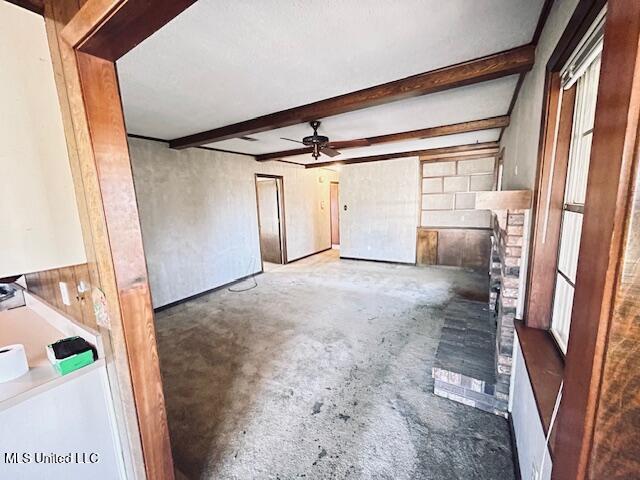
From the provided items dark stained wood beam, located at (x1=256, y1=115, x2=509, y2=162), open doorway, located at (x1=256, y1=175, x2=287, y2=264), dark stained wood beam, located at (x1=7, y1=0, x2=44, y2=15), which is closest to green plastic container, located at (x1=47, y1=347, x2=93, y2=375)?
dark stained wood beam, located at (x1=7, y1=0, x2=44, y2=15)

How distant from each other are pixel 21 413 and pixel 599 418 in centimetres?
173

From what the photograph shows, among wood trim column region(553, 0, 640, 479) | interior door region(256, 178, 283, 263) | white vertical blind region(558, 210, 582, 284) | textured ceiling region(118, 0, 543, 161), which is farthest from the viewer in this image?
interior door region(256, 178, 283, 263)

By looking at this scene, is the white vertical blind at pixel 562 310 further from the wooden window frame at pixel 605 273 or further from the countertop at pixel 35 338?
the countertop at pixel 35 338

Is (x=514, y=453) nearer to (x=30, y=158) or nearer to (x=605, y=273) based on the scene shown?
(x=605, y=273)

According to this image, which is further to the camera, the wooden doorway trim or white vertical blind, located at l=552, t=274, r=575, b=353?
white vertical blind, located at l=552, t=274, r=575, b=353

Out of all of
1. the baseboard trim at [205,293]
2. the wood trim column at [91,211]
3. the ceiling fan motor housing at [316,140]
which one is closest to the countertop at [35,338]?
the wood trim column at [91,211]

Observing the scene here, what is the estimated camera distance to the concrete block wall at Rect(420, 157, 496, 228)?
513cm

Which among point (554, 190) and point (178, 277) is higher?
point (554, 190)

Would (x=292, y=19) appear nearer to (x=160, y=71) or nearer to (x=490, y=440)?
(x=160, y=71)

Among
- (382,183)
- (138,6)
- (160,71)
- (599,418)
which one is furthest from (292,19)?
(382,183)

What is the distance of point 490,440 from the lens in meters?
1.62

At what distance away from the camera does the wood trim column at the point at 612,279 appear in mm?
406

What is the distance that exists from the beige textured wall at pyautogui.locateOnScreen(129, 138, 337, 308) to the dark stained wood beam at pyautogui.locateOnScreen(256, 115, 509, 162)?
106 centimetres

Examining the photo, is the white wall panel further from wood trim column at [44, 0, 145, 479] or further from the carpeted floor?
wood trim column at [44, 0, 145, 479]
